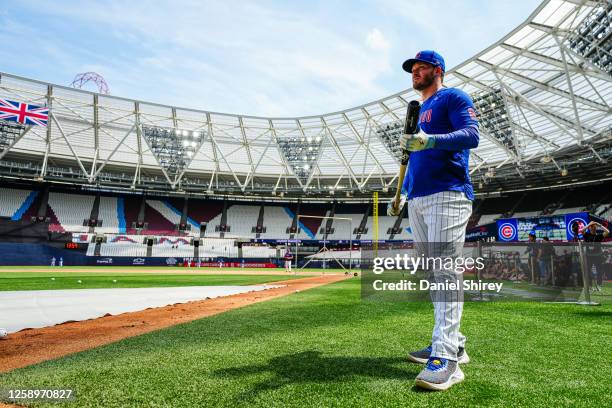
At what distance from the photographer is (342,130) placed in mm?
36156

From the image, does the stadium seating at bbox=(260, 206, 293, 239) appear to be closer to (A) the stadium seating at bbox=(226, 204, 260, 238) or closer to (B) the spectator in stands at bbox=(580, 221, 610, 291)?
(A) the stadium seating at bbox=(226, 204, 260, 238)

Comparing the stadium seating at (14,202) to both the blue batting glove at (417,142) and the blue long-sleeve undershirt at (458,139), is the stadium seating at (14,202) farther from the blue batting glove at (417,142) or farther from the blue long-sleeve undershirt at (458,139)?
the blue long-sleeve undershirt at (458,139)

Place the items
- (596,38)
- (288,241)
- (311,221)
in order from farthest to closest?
(311,221)
(288,241)
(596,38)

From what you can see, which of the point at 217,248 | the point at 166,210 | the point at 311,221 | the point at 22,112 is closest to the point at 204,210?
the point at 166,210

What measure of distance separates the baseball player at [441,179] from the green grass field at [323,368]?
0.23 meters

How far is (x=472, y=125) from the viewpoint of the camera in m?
2.66

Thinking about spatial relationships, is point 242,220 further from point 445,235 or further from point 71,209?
point 445,235

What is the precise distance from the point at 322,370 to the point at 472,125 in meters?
2.07

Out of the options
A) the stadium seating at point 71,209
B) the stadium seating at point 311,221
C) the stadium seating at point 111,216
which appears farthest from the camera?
the stadium seating at point 311,221

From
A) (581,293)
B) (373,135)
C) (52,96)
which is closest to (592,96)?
(373,135)

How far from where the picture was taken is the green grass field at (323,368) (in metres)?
1.88

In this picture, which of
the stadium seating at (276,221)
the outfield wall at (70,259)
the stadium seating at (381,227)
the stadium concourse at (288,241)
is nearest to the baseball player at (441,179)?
the stadium concourse at (288,241)

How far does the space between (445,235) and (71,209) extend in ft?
156

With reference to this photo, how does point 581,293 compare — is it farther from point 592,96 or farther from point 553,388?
point 592,96
